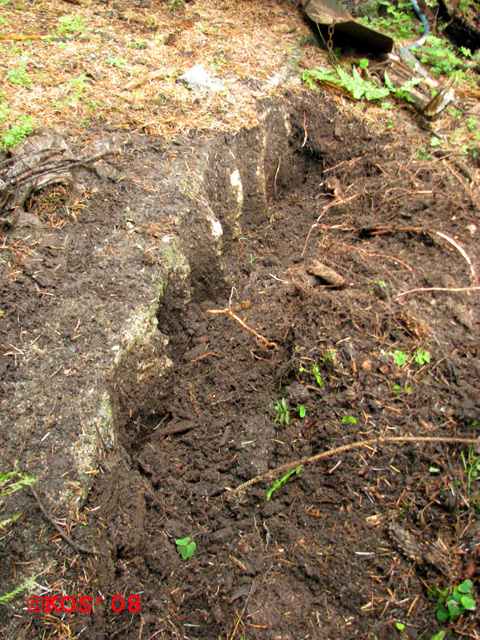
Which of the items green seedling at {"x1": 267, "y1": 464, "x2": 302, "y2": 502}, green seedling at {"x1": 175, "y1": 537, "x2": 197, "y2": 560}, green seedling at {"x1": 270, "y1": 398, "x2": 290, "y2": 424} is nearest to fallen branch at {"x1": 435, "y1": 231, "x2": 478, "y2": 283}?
green seedling at {"x1": 270, "y1": 398, "x2": 290, "y2": 424}

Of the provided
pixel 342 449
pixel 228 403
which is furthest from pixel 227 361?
pixel 342 449

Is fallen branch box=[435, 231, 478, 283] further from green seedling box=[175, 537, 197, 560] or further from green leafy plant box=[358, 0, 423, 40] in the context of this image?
green leafy plant box=[358, 0, 423, 40]

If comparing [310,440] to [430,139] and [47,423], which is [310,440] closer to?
[47,423]

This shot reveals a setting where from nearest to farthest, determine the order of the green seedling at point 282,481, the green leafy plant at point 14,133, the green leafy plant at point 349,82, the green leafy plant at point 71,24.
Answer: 1. the green seedling at point 282,481
2. the green leafy plant at point 14,133
3. the green leafy plant at point 71,24
4. the green leafy plant at point 349,82

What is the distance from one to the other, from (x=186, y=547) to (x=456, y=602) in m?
1.29

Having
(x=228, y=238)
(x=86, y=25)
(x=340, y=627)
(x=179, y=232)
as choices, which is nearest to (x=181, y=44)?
Answer: (x=86, y=25)

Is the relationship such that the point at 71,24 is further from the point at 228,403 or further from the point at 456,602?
the point at 456,602

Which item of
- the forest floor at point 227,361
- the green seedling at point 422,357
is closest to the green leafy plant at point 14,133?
the forest floor at point 227,361

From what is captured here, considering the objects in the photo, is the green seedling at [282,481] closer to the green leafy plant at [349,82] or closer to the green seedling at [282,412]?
the green seedling at [282,412]

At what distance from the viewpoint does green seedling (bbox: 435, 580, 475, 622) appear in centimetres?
167

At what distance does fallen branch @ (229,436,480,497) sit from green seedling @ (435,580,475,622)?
2.06 feet

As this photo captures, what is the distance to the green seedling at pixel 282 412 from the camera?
2.43 meters

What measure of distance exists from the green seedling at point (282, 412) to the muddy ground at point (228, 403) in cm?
2

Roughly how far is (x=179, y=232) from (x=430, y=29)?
4948mm
